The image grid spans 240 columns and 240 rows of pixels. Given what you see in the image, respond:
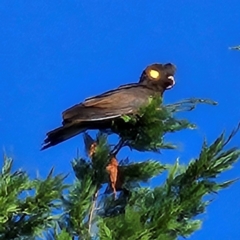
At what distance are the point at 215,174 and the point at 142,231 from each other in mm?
385

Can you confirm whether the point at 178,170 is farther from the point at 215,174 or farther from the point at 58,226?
the point at 58,226

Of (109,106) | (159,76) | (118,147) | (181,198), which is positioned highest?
(159,76)

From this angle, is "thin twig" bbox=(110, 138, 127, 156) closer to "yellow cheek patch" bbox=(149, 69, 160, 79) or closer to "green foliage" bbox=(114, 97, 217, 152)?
"green foliage" bbox=(114, 97, 217, 152)

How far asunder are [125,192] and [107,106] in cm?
62

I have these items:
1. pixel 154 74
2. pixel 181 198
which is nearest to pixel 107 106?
pixel 154 74

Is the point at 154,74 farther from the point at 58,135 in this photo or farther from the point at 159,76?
the point at 58,135

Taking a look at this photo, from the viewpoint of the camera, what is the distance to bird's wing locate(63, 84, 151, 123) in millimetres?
3492

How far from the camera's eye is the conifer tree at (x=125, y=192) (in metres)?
2.77

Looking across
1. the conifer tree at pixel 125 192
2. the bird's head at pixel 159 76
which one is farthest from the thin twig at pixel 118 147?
the bird's head at pixel 159 76

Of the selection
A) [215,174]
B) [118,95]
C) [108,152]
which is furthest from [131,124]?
[118,95]

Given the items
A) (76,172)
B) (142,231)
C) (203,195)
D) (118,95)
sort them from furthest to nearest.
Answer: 1. (118,95)
2. (76,172)
3. (203,195)
4. (142,231)

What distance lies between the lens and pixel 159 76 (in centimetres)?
403

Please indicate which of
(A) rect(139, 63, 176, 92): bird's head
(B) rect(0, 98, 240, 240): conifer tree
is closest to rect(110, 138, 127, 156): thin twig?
(B) rect(0, 98, 240, 240): conifer tree

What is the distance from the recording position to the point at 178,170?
9.78 ft
